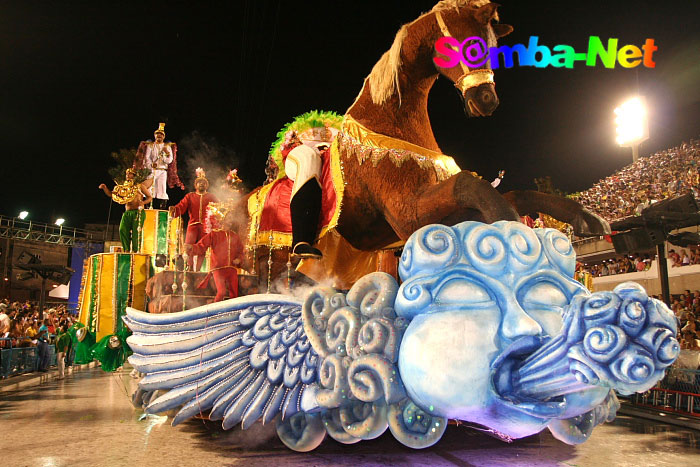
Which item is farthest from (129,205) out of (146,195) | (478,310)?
(478,310)

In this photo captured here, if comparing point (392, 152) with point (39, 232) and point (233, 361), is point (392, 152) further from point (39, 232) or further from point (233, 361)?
point (39, 232)

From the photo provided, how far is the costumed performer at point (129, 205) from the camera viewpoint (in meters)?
4.26

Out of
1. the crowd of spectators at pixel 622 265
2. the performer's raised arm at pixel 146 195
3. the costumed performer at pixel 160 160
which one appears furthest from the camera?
the crowd of spectators at pixel 622 265

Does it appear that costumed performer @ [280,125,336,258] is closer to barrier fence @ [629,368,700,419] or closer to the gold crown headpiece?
the gold crown headpiece

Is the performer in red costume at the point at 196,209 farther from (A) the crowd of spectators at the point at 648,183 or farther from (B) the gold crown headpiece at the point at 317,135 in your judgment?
(A) the crowd of spectators at the point at 648,183

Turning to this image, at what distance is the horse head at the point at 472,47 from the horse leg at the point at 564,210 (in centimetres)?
52

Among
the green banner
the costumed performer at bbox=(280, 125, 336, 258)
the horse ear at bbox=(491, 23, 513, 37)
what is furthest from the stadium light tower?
the green banner

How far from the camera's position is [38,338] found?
10320 mm

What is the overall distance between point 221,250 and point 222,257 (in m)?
0.08

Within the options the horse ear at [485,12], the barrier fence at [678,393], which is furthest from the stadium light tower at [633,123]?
the horse ear at [485,12]

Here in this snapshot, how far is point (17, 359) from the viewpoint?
349 inches

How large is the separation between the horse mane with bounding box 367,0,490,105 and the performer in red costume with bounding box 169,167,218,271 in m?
1.65

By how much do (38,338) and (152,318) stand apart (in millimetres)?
9736

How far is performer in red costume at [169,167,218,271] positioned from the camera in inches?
162
